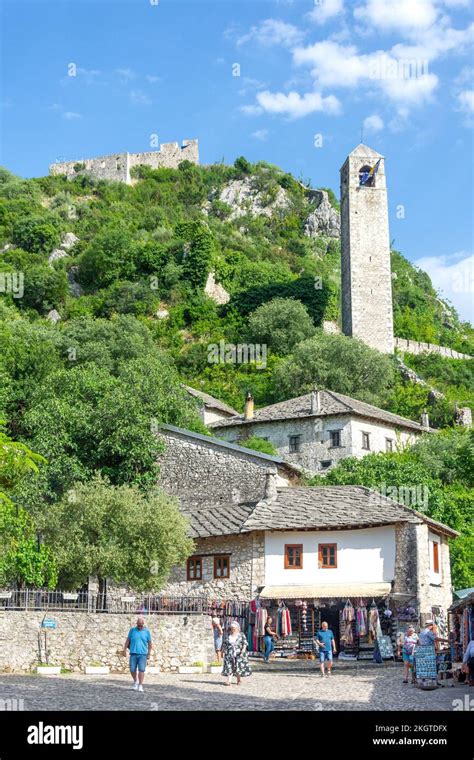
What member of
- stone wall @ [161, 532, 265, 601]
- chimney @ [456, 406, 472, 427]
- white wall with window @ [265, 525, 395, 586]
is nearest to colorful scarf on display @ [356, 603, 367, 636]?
white wall with window @ [265, 525, 395, 586]

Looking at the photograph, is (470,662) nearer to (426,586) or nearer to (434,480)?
(426,586)

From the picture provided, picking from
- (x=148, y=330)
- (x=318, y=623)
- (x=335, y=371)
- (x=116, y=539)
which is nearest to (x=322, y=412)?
(x=335, y=371)

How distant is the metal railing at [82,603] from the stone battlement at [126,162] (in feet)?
313

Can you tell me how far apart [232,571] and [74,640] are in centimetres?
1041

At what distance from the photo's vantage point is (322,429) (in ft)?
172

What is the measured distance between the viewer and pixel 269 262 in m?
92.9

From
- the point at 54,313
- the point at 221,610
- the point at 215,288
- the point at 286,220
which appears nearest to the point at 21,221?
the point at 54,313

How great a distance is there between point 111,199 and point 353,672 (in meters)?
92.0

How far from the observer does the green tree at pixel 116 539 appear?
29.9 metres

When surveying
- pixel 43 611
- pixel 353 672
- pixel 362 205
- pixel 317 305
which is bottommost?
pixel 353 672

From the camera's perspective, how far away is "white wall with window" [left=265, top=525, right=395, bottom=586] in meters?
32.0

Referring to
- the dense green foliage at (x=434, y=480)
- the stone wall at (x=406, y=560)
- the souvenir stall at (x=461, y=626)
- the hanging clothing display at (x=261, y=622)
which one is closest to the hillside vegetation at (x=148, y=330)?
the dense green foliage at (x=434, y=480)

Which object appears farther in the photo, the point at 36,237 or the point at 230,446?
the point at 36,237

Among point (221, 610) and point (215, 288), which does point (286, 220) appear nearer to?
point (215, 288)
